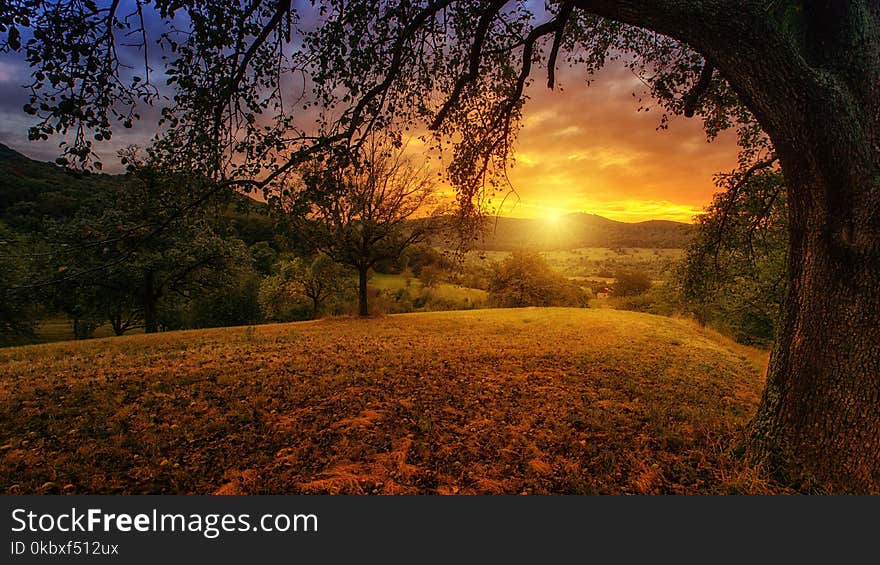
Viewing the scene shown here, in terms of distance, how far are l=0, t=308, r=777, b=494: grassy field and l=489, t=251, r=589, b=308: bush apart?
27125 mm

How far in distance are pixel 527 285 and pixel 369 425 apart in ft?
108

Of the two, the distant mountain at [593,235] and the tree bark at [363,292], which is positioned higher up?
the distant mountain at [593,235]

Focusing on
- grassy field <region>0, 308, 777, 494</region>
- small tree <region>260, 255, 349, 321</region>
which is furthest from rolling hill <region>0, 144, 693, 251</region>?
small tree <region>260, 255, 349, 321</region>

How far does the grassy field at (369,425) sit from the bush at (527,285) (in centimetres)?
2713

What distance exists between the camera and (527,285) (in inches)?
1398

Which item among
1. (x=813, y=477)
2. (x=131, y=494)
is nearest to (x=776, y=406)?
(x=813, y=477)

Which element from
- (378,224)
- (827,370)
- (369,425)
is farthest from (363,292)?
(827,370)

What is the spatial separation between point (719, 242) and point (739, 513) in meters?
6.71

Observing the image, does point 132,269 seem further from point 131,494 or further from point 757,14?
point 757,14

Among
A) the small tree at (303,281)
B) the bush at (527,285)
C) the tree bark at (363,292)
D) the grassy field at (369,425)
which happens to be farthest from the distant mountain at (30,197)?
the bush at (527,285)

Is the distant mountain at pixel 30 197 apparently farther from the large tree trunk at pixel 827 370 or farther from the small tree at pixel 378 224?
the large tree trunk at pixel 827 370

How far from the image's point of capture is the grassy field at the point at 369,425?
312 cm

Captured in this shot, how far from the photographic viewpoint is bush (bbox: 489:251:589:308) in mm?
35375

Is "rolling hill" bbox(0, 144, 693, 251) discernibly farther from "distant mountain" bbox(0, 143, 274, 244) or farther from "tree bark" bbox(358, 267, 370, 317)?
"tree bark" bbox(358, 267, 370, 317)
